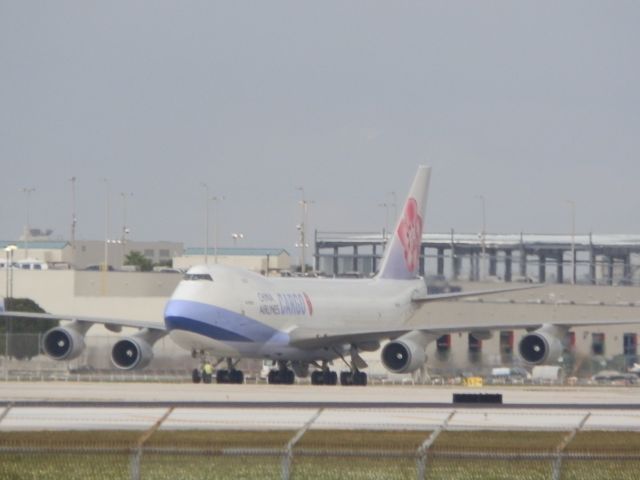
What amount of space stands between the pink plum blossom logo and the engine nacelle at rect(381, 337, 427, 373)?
412 inches

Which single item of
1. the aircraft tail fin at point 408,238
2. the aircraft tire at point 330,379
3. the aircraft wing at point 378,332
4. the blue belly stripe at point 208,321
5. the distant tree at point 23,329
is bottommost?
the aircraft tire at point 330,379

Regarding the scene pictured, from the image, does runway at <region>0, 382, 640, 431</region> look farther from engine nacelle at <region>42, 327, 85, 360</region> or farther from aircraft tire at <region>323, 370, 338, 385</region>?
aircraft tire at <region>323, 370, 338, 385</region>

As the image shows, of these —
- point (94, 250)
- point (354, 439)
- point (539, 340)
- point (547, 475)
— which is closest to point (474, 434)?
point (354, 439)

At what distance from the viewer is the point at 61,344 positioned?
67562mm

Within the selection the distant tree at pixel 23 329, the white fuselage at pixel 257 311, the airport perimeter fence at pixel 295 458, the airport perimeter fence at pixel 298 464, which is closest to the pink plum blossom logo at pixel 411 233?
the white fuselage at pixel 257 311

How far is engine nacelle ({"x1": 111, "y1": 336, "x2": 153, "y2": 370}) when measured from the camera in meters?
66.6

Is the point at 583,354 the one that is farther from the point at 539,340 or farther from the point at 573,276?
the point at 573,276

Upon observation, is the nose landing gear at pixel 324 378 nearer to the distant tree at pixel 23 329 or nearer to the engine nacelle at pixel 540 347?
the engine nacelle at pixel 540 347

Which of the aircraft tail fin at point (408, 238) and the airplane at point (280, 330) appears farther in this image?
the aircraft tail fin at point (408, 238)

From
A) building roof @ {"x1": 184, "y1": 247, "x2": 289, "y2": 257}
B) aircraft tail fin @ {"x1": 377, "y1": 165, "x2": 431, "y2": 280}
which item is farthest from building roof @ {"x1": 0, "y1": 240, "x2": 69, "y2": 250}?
aircraft tail fin @ {"x1": 377, "y1": 165, "x2": 431, "y2": 280}

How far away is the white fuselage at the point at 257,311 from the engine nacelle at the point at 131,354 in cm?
207

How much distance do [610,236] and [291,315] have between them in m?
85.4

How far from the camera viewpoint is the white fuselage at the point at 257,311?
210 feet

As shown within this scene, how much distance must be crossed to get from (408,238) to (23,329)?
2981 cm
